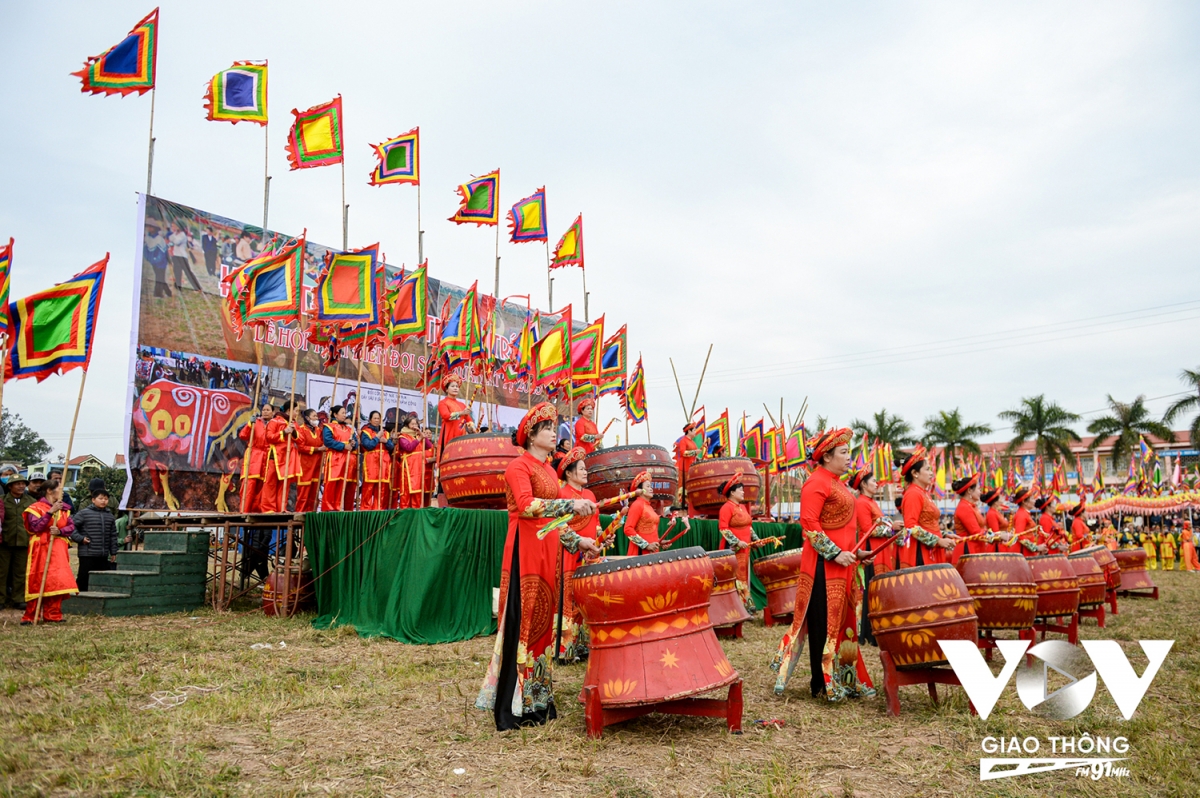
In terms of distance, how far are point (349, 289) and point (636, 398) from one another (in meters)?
5.48

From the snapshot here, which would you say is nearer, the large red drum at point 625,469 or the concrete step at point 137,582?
the large red drum at point 625,469

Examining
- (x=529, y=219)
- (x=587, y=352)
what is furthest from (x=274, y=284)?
(x=529, y=219)

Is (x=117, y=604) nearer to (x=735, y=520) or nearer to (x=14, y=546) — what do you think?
(x=14, y=546)

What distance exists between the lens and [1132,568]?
43.5ft

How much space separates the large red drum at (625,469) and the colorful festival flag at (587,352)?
3.45 m

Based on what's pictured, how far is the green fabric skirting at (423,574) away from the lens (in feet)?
26.5

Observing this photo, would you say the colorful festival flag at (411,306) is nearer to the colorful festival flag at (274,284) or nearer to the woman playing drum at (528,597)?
the colorful festival flag at (274,284)

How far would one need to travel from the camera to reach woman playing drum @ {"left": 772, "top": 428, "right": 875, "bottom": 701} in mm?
5184

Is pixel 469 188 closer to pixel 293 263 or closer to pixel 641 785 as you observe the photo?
pixel 293 263

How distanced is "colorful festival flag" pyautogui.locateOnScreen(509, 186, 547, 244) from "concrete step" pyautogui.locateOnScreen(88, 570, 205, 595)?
8024 millimetres

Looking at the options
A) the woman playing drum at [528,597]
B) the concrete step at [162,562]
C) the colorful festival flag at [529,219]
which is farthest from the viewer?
the colorful festival flag at [529,219]

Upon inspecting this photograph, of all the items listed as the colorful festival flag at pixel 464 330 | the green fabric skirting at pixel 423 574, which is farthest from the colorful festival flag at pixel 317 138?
the green fabric skirting at pixel 423 574

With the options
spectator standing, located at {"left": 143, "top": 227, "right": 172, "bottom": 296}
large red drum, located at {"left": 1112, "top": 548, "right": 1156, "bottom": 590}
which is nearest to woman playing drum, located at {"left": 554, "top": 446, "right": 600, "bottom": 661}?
spectator standing, located at {"left": 143, "top": 227, "right": 172, "bottom": 296}

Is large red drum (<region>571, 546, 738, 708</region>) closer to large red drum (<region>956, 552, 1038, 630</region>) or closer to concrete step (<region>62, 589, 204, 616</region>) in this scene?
large red drum (<region>956, 552, 1038, 630</region>)
